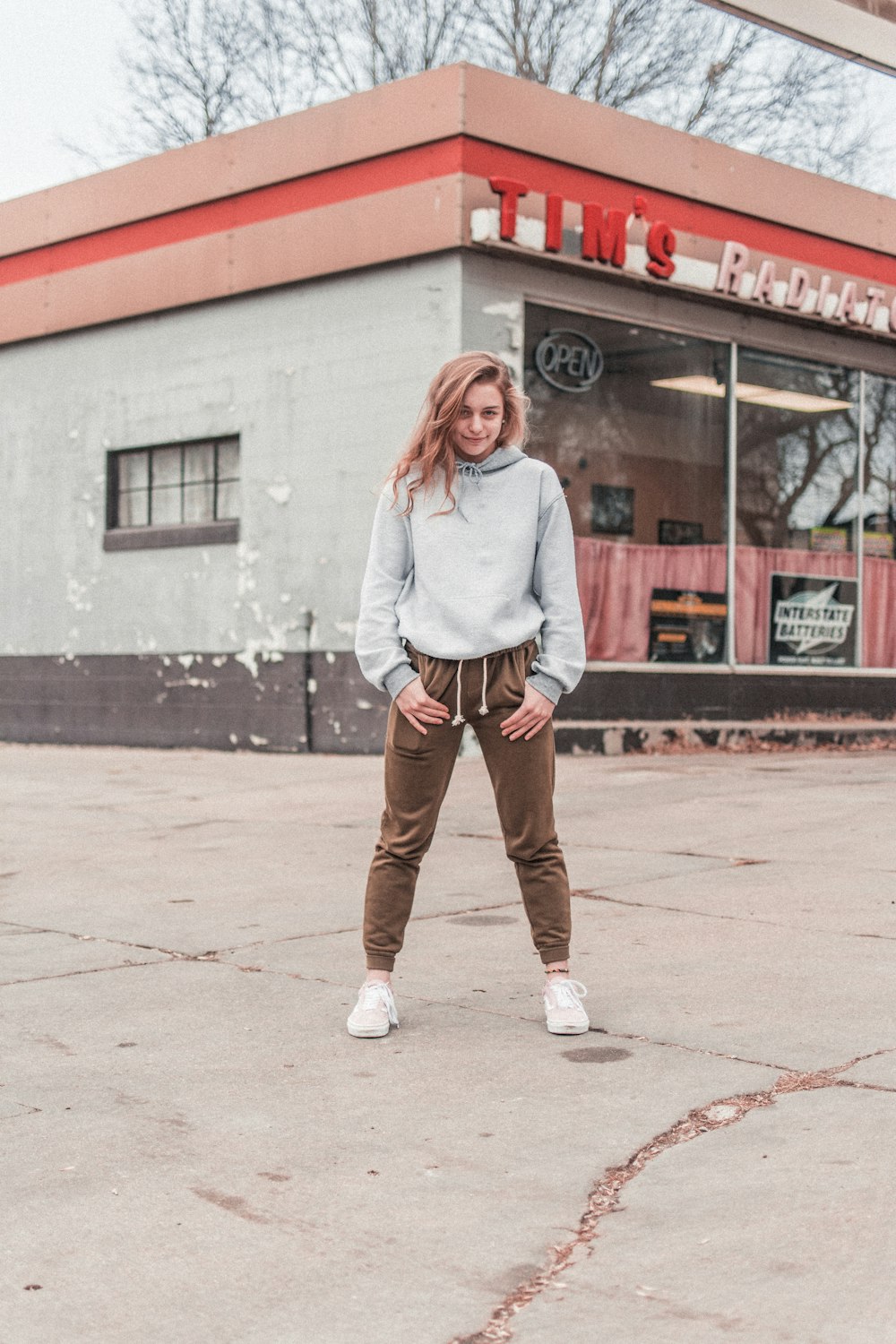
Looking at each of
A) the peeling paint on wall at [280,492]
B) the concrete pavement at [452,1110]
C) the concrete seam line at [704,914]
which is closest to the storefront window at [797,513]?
the peeling paint on wall at [280,492]

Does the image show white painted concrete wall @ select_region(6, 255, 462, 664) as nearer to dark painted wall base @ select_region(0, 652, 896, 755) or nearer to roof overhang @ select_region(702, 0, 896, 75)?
dark painted wall base @ select_region(0, 652, 896, 755)

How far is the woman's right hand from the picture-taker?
3.98 metres

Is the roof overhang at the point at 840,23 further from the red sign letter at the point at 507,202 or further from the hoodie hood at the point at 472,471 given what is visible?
the hoodie hood at the point at 472,471

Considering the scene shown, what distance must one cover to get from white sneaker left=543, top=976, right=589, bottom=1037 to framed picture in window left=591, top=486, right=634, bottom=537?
863 cm

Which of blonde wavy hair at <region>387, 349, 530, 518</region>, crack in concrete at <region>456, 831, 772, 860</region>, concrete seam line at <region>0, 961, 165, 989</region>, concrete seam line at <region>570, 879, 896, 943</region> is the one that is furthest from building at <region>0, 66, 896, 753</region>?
blonde wavy hair at <region>387, 349, 530, 518</region>

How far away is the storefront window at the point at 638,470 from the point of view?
478 inches

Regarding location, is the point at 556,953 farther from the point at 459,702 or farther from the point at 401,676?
the point at 401,676

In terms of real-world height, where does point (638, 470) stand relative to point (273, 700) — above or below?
above

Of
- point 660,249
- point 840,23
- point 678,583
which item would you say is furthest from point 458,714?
point 678,583

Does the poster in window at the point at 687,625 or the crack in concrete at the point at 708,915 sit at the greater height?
the poster in window at the point at 687,625

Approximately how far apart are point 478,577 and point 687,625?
9105mm

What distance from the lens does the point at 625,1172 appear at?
3010 millimetres

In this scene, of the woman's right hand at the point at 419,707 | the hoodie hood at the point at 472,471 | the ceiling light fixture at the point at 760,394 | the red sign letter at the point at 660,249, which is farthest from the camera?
the ceiling light fixture at the point at 760,394

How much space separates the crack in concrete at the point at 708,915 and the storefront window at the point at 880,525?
894 centimetres
